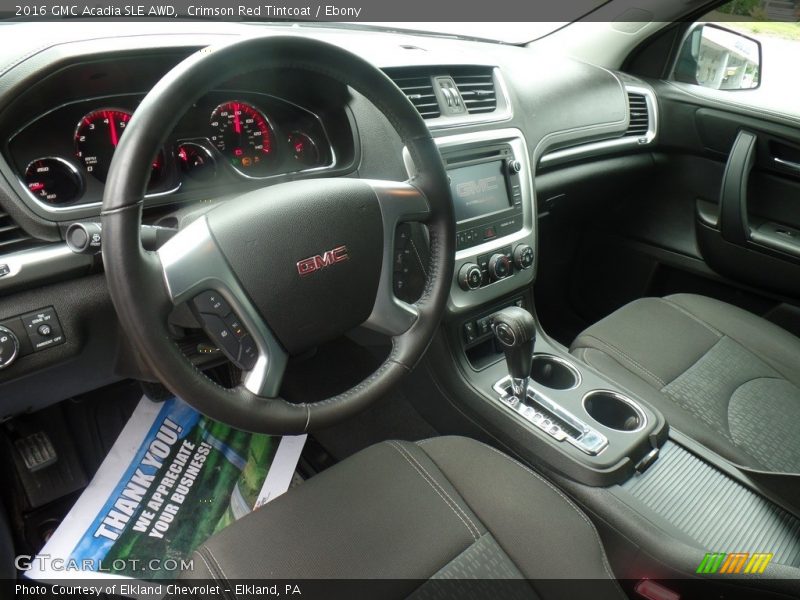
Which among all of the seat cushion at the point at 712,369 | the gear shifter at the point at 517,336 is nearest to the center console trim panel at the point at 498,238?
the gear shifter at the point at 517,336

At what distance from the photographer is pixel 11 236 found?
0.95 m

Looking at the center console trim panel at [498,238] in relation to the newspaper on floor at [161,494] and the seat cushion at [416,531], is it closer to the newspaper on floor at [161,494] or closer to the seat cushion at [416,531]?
the seat cushion at [416,531]

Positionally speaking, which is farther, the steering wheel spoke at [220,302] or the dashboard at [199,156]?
the dashboard at [199,156]

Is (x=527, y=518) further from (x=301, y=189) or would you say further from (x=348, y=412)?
(x=301, y=189)

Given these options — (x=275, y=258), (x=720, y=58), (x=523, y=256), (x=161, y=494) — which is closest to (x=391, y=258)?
(x=275, y=258)

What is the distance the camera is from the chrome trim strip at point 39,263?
3.07 ft

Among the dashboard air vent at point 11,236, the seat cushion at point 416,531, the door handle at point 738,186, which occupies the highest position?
the dashboard air vent at point 11,236

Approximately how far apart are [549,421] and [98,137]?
39.4 inches

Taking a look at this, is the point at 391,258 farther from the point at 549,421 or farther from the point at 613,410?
the point at 613,410

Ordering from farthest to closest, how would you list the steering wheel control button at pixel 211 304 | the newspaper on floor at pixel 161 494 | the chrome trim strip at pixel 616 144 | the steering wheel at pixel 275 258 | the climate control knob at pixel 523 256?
1. the chrome trim strip at pixel 616 144
2. the climate control knob at pixel 523 256
3. the newspaper on floor at pixel 161 494
4. the steering wheel control button at pixel 211 304
5. the steering wheel at pixel 275 258

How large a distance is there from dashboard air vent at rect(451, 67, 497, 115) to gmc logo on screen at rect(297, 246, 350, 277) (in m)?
0.80

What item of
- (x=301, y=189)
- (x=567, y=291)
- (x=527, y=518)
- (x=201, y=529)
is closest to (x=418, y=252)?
(x=301, y=189)
